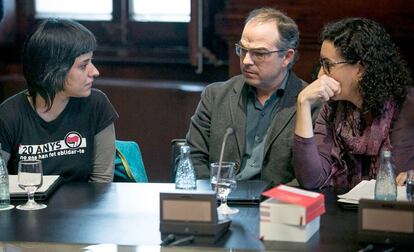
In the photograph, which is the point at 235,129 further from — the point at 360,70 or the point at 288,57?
the point at 360,70

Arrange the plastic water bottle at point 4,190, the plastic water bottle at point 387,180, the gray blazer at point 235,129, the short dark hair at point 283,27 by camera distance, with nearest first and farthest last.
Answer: the plastic water bottle at point 387,180 < the plastic water bottle at point 4,190 < the gray blazer at point 235,129 < the short dark hair at point 283,27

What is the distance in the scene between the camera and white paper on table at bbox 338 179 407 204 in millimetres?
2522

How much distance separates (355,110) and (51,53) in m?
1.14

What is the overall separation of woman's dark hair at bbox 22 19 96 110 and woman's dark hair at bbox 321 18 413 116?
0.93 metres

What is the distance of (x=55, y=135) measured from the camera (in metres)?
3.14

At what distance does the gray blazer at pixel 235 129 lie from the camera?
3.09m

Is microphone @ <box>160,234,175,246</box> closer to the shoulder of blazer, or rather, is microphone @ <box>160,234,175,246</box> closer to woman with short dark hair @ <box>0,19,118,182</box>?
woman with short dark hair @ <box>0,19,118,182</box>

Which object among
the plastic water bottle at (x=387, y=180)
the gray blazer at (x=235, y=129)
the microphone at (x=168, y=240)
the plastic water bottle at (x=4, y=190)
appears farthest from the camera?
the gray blazer at (x=235, y=129)

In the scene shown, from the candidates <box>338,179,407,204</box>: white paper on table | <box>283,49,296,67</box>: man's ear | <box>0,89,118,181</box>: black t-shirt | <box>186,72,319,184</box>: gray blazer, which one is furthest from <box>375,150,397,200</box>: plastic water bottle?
<box>0,89,118,181</box>: black t-shirt

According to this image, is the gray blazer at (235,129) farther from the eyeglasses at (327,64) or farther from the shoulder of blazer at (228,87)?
the eyeglasses at (327,64)

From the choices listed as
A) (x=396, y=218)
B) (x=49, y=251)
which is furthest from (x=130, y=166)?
(x=396, y=218)

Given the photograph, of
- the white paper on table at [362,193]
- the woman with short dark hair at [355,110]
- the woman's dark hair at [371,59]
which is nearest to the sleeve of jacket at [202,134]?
the woman with short dark hair at [355,110]

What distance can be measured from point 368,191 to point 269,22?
2.87 feet

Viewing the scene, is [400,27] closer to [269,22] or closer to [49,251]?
[269,22]
